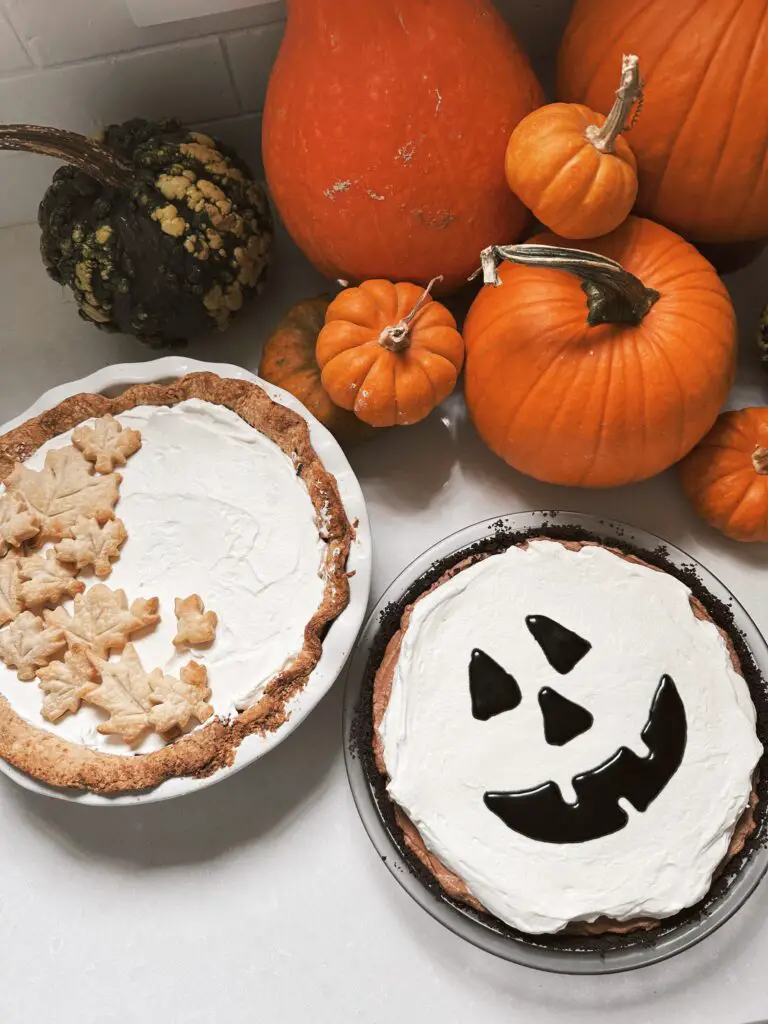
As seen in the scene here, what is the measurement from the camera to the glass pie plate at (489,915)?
104cm

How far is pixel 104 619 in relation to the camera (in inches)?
44.7

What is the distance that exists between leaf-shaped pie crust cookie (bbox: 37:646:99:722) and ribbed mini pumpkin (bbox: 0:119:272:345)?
1.61 ft

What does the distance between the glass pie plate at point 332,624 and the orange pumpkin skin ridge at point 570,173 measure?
410 millimetres

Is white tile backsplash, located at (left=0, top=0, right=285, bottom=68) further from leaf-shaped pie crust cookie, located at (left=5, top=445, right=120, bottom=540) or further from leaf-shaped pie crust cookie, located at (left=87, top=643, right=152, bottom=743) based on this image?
leaf-shaped pie crust cookie, located at (left=87, top=643, right=152, bottom=743)

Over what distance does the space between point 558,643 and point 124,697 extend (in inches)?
21.9

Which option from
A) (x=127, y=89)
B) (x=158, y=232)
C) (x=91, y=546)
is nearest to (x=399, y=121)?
(x=158, y=232)

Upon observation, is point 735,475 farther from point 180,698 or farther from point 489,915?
point 180,698

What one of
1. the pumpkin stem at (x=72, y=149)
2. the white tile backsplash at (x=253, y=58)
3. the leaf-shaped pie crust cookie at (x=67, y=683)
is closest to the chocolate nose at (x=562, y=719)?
the leaf-shaped pie crust cookie at (x=67, y=683)

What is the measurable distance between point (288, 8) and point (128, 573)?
79 centimetres

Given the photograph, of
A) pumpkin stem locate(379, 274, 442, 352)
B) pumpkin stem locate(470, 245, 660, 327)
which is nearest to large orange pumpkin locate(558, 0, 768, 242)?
pumpkin stem locate(470, 245, 660, 327)

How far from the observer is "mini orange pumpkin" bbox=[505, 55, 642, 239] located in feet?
3.45

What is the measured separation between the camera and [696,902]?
103cm

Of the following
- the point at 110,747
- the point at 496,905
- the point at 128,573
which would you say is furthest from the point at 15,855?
the point at 496,905

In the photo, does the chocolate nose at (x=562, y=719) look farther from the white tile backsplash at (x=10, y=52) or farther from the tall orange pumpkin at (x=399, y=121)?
the white tile backsplash at (x=10, y=52)
